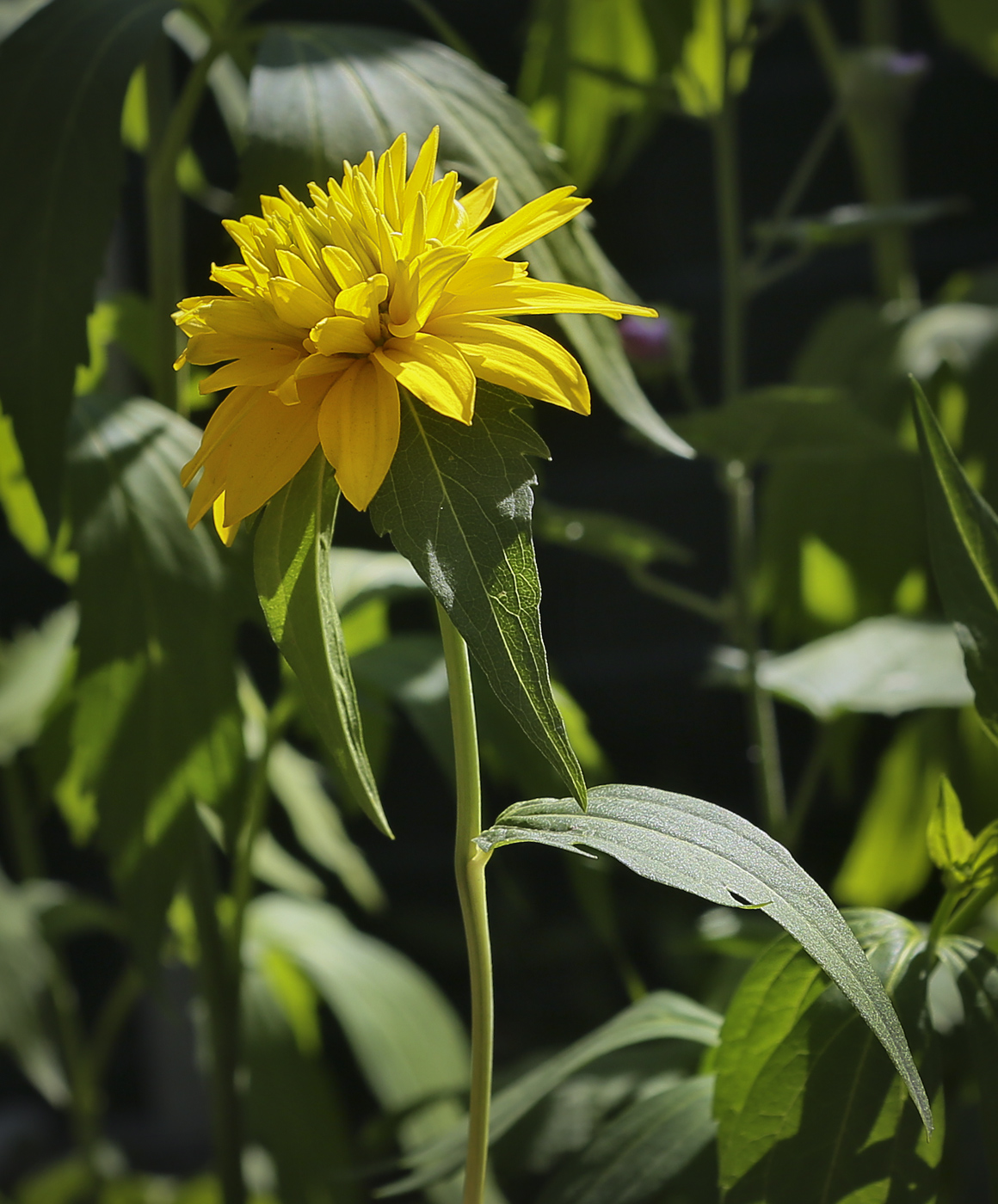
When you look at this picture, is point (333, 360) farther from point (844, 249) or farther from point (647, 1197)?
point (844, 249)

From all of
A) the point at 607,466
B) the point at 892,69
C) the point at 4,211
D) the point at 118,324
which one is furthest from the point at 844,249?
the point at 4,211

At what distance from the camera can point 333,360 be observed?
0.20 m

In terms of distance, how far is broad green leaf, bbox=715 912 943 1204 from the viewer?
260 millimetres

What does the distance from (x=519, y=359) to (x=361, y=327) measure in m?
0.03

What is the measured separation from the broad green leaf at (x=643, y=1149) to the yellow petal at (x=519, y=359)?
238 millimetres

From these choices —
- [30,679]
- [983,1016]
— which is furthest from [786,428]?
[30,679]

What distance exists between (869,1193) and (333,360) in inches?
9.2

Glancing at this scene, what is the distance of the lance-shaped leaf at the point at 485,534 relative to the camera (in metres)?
0.19

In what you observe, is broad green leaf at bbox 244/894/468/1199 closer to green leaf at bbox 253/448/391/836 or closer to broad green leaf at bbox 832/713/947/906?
broad green leaf at bbox 832/713/947/906

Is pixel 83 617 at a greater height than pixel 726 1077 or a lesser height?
greater

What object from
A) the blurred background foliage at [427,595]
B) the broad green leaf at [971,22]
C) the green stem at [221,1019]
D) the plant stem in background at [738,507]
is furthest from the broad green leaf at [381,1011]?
the broad green leaf at [971,22]

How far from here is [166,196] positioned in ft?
1.40

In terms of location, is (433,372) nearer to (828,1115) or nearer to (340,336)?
(340,336)

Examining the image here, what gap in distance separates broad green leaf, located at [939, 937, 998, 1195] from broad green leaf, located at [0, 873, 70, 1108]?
0.52 m
